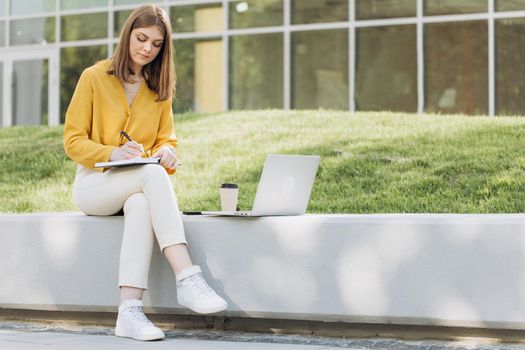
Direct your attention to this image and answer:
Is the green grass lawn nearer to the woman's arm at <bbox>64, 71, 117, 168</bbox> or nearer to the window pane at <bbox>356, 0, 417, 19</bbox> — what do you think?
the woman's arm at <bbox>64, 71, 117, 168</bbox>

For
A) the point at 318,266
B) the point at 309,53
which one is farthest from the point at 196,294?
the point at 309,53

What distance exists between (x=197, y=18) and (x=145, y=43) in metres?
14.3

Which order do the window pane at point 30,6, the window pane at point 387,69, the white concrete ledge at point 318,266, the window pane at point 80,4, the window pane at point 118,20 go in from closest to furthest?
1. the white concrete ledge at point 318,266
2. the window pane at point 387,69
3. the window pane at point 118,20
4. the window pane at point 80,4
5. the window pane at point 30,6

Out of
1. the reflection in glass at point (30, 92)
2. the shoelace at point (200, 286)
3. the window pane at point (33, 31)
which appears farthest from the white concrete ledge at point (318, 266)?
the window pane at point (33, 31)

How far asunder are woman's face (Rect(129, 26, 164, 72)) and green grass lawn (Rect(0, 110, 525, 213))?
10.9 feet

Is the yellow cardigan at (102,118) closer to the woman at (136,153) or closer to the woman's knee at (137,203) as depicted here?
the woman at (136,153)

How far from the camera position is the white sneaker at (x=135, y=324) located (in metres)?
5.02

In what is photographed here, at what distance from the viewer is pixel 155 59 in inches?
228

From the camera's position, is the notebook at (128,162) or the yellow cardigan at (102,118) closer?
the notebook at (128,162)

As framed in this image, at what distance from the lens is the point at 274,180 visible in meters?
5.20

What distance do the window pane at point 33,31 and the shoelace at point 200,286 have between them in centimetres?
1686

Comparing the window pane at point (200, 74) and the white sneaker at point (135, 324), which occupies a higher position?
the window pane at point (200, 74)

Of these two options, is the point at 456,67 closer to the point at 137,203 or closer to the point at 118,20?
the point at 118,20

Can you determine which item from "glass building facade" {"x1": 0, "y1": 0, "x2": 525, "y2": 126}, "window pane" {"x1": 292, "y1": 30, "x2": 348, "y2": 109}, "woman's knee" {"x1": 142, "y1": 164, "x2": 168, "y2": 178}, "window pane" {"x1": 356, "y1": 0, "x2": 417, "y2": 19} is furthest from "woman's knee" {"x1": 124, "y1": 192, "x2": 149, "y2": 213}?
"window pane" {"x1": 356, "y1": 0, "x2": 417, "y2": 19}
